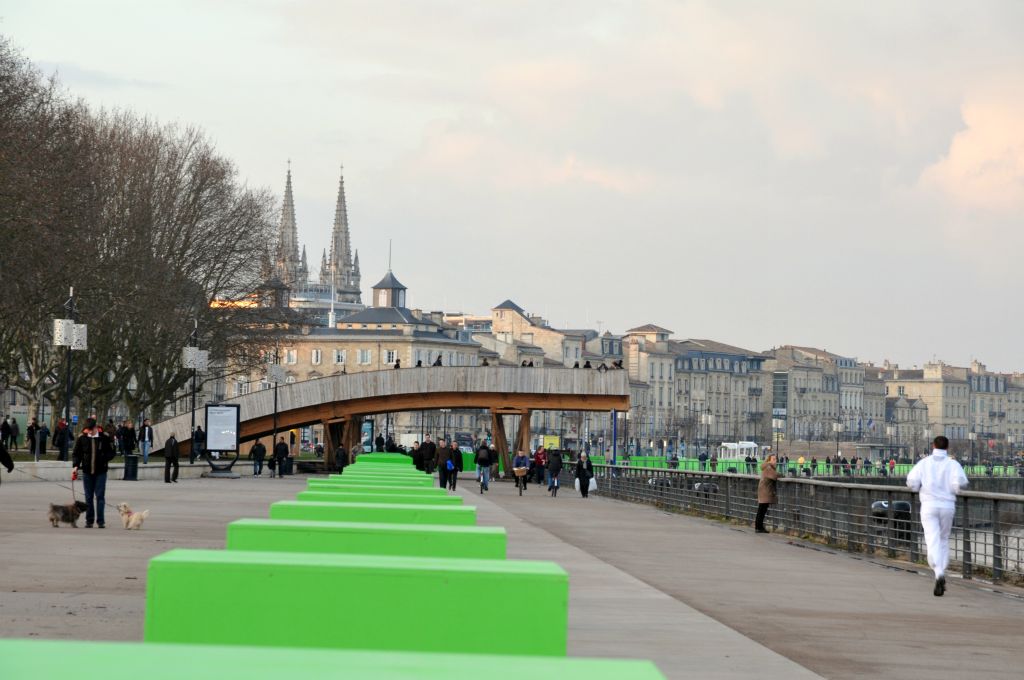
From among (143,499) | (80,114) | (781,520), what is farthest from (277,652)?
(80,114)

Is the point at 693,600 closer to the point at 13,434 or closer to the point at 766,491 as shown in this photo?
the point at 766,491

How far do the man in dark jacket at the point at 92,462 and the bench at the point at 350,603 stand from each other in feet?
63.4

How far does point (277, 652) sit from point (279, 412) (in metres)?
72.4

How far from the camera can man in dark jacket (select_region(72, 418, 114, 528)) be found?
25250 millimetres

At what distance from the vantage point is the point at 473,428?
634ft

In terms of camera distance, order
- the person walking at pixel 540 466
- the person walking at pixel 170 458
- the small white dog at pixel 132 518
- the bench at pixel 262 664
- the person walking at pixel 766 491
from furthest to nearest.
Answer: the person walking at pixel 540 466
the person walking at pixel 170 458
the person walking at pixel 766 491
the small white dog at pixel 132 518
the bench at pixel 262 664

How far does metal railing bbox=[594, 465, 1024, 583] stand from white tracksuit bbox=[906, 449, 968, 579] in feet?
5.23

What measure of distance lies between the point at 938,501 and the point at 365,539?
36.6 feet

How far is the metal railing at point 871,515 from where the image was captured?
20719 millimetres

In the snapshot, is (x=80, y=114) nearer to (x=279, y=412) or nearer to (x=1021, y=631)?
(x=279, y=412)

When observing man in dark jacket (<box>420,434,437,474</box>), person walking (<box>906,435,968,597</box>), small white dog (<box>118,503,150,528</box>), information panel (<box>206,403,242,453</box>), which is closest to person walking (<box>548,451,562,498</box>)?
man in dark jacket (<box>420,434,437,474</box>)

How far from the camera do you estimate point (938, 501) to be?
18.2 meters

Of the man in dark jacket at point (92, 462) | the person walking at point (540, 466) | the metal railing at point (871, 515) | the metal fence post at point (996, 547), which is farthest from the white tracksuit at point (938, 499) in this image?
the person walking at point (540, 466)

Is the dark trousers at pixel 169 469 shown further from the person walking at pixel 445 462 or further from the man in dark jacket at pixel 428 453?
the man in dark jacket at pixel 428 453
